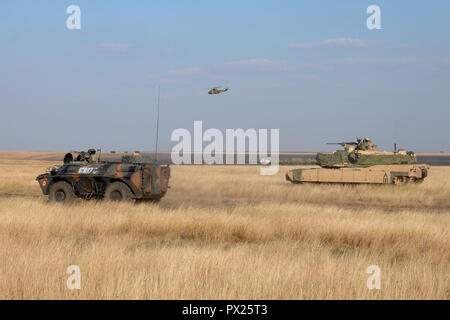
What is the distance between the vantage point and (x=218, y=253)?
8.14m

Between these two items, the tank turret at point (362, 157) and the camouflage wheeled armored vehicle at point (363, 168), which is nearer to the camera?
the camouflage wheeled armored vehicle at point (363, 168)

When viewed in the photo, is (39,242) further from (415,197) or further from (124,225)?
(415,197)

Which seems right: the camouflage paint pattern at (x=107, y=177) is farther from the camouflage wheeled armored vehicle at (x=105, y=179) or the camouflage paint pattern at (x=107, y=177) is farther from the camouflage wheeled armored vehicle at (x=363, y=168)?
the camouflage wheeled armored vehicle at (x=363, y=168)

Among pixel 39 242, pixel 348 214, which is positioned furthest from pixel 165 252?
pixel 348 214

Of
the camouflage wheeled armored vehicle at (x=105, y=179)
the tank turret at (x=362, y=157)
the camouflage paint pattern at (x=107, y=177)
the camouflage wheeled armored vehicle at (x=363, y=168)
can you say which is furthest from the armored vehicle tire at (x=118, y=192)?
the tank turret at (x=362, y=157)

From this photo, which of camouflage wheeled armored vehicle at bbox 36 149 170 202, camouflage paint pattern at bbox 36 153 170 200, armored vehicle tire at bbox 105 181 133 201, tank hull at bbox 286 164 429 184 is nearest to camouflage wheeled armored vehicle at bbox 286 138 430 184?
tank hull at bbox 286 164 429 184

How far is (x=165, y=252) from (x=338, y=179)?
19.2 m

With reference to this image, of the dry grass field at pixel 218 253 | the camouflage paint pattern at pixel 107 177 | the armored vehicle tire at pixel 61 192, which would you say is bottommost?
the dry grass field at pixel 218 253

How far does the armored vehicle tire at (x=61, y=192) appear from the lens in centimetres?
1697

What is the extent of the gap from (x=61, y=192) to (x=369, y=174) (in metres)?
15.9

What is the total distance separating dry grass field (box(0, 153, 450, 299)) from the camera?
A: 623 cm

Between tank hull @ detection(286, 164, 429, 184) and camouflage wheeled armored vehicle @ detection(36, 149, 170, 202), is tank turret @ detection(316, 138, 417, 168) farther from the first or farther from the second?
camouflage wheeled armored vehicle @ detection(36, 149, 170, 202)

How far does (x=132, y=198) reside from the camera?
54.0 ft

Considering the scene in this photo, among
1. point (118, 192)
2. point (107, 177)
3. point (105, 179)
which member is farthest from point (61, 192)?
point (118, 192)
